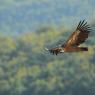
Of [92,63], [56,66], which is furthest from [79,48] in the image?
[56,66]

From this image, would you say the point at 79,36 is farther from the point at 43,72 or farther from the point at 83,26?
the point at 43,72

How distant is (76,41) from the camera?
230 inches

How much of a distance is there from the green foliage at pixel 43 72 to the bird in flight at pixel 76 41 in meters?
79.1

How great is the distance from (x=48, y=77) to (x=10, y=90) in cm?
986

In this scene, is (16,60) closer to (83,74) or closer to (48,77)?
(48,77)

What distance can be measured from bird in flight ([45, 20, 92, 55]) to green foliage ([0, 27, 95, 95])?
7911 centimetres

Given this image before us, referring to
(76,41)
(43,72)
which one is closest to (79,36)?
(76,41)

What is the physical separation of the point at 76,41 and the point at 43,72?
109436mm

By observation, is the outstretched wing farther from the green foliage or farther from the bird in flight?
the green foliage

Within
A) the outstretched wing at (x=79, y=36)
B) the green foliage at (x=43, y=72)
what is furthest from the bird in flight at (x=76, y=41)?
the green foliage at (x=43, y=72)

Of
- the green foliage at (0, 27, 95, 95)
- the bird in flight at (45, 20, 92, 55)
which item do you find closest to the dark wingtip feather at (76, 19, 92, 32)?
the bird in flight at (45, 20, 92, 55)

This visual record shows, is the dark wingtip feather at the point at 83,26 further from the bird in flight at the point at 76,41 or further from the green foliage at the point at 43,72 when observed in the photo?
the green foliage at the point at 43,72

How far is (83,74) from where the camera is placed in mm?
104125

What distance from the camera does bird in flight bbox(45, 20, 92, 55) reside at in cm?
575
